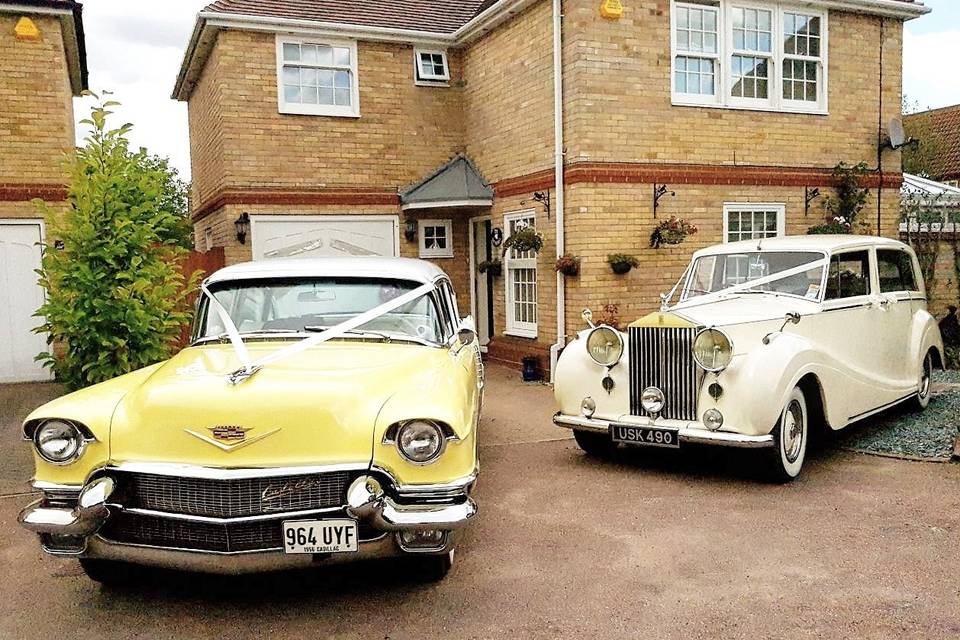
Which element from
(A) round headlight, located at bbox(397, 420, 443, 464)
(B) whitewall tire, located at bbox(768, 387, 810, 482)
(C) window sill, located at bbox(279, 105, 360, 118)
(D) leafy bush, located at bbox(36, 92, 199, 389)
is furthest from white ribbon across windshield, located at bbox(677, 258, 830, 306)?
(C) window sill, located at bbox(279, 105, 360, 118)

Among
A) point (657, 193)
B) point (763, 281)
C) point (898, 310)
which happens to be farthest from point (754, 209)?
point (763, 281)

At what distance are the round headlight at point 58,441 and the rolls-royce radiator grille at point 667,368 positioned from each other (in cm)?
397

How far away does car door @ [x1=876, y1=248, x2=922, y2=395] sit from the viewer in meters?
7.40

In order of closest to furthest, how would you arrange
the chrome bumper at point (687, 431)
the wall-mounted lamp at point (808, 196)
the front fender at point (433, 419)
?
1. the front fender at point (433, 419)
2. the chrome bumper at point (687, 431)
3. the wall-mounted lamp at point (808, 196)

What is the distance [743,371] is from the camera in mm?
5703

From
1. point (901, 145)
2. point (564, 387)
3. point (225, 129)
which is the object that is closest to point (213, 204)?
point (225, 129)

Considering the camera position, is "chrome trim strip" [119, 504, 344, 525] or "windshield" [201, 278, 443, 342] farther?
"windshield" [201, 278, 443, 342]

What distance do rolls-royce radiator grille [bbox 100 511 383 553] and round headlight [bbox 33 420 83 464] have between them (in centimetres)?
39

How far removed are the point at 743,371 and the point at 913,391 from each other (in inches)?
→ 128

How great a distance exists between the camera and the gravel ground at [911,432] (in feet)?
22.4

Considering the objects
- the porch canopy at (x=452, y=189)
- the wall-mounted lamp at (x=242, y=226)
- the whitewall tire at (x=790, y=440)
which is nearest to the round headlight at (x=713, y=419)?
the whitewall tire at (x=790, y=440)

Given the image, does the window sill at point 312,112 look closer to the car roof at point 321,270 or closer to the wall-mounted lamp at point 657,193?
the wall-mounted lamp at point 657,193

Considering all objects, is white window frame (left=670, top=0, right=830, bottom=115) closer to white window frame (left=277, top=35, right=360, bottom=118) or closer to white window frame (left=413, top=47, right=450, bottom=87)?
white window frame (left=413, top=47, right=450, bottom=87)

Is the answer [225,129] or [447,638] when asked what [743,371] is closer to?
[447,638]
